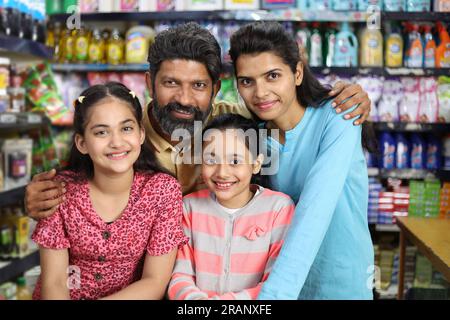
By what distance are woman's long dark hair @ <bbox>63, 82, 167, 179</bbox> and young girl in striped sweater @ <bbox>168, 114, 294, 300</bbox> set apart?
16cm

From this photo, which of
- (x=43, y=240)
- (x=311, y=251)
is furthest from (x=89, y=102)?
(x=311, y=251)

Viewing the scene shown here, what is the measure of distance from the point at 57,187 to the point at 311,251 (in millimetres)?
632

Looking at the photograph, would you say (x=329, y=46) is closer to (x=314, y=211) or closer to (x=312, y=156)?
(x=312, y=156)

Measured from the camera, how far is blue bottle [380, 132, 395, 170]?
12.0 feet

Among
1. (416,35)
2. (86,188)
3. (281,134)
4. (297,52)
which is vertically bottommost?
(86,188)

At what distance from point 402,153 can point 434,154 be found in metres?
0.23

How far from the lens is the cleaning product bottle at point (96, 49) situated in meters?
3.73

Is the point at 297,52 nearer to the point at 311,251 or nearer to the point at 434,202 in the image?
the point at 311,251

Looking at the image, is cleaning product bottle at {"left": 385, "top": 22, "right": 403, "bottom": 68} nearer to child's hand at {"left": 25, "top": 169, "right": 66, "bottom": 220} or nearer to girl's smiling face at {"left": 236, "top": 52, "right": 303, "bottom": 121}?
girl's smiling face at {"left": 236, "top": 52, "right": 303, "bottom": 121}

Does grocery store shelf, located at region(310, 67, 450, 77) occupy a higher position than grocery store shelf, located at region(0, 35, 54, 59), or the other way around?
grocery store shelf, located at region(0, 35, 54, 59)

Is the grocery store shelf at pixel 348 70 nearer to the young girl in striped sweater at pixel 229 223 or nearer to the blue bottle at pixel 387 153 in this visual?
the blue bottle at pixel 387 153

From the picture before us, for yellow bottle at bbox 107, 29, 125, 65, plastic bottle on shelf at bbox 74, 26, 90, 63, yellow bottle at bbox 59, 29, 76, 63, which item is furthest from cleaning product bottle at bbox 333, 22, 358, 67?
yellow bottle at bbox 59, 29, 76, 63

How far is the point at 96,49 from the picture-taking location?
3.73m

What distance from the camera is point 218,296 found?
1106mm
